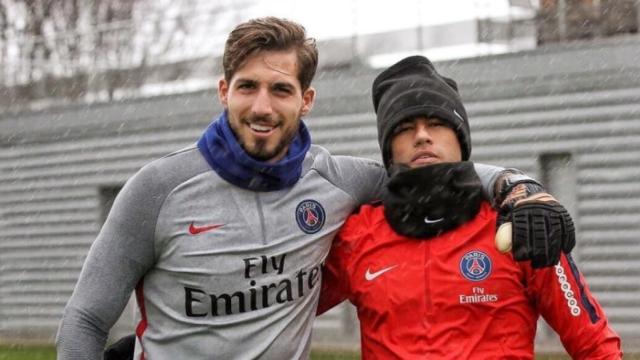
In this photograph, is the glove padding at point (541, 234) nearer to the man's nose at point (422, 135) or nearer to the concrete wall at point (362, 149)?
the man's nose at point (422, 135)

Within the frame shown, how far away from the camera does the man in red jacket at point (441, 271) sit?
3627 mm

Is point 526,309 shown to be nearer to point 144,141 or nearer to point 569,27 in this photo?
point 569,27

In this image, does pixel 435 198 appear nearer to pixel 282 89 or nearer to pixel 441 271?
pixel 441 271

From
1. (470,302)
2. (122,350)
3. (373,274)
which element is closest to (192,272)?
(122,350)

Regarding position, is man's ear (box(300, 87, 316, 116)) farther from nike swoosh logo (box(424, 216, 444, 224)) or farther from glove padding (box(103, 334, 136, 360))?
glove padding (box(103, 334, 136, 360))

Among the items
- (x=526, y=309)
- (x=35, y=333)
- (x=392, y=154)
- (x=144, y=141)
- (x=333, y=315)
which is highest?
(x=392, y=154)

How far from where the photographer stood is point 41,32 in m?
22.9

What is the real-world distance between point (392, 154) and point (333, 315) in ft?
37.4

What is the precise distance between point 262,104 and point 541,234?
3.22ft

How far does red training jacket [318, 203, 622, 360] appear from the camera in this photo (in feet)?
11.8

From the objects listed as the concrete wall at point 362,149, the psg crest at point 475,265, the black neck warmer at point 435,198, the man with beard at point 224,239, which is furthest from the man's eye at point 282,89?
the concrete wall at point 362,149

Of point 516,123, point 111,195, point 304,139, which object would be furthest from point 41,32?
point 304,139

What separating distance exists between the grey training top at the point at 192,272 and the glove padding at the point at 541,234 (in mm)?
812

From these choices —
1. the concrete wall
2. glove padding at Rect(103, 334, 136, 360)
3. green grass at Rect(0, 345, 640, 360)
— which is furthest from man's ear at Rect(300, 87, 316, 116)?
the concrete wall
